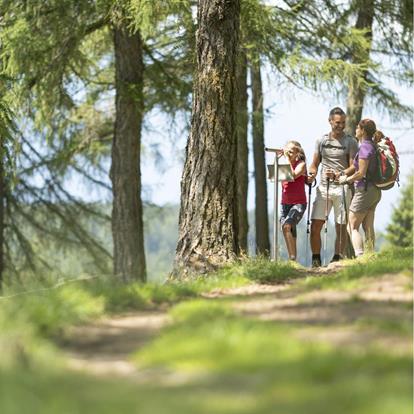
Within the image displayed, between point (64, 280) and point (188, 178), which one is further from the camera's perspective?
point (188, 178)

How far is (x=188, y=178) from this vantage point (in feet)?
35.6

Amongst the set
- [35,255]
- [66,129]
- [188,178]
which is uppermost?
[66,129]

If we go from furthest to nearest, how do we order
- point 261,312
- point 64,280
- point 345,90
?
1. point 345,90
2. point 64,280
3. point 261,312

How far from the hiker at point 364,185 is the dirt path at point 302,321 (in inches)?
141

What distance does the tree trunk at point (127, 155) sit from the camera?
52.3 feet

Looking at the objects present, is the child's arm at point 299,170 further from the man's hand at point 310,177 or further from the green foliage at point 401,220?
the green foliage at point 401,220

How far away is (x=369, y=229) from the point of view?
1192 cm

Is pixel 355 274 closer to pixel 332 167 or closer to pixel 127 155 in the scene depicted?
pixel 332 167

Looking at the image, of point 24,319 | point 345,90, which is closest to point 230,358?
point 24,319

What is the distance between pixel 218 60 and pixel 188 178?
1457mm

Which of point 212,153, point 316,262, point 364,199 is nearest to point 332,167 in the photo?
point 364,199

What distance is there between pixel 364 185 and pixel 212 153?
2090mm

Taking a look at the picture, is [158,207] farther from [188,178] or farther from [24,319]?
[24,319]

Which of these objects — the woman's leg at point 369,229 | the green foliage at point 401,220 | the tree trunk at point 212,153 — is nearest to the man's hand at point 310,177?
the woman's leg at point 369,229
